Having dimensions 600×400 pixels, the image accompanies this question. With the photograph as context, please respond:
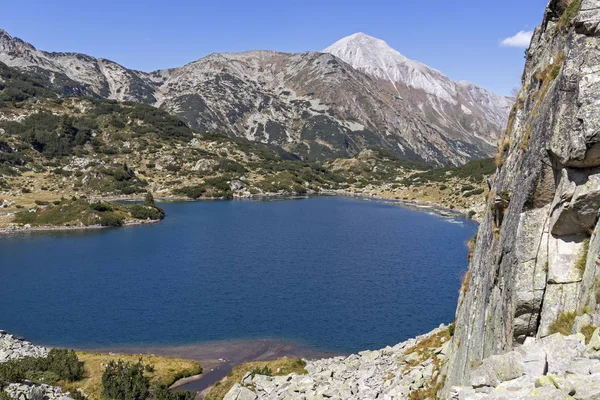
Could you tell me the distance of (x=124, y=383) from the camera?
121 feet

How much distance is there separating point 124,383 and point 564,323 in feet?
116

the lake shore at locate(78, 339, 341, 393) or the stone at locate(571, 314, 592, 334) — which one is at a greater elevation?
the stone at locate(571, 314, 592, 334)

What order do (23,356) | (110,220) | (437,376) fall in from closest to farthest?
(437,376) → (23,356) → (110,220)

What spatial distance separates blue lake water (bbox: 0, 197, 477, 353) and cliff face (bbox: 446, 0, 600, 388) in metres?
37.1

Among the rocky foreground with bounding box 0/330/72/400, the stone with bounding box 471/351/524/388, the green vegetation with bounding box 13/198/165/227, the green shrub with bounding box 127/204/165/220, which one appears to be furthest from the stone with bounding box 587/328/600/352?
the green shrub with bounding box 127/204/165/220

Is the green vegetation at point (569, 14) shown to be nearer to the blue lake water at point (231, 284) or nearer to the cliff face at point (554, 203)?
the cliff face at point (554, 203)

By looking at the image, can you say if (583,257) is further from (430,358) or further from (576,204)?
(430,358)

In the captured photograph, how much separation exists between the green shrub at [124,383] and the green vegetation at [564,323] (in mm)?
34604

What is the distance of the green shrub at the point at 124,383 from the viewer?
36406mm

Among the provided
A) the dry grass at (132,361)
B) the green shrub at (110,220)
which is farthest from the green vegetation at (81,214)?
the dry grass at (132,361)

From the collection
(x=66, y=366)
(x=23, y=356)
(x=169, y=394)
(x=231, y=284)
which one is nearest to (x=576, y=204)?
(x=169, y=394)

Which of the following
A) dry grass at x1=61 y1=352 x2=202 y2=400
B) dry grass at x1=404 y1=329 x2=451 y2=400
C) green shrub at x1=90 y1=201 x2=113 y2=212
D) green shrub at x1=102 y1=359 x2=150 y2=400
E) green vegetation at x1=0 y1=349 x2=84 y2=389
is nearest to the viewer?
dry grass at x1=404 y1=329 x2=451 y2=400

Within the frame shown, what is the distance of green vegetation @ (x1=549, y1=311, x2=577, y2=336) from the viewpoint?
1130cm

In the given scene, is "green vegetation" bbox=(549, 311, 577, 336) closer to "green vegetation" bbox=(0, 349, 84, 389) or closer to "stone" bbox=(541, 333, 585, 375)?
"stone" bbox=(541, 333, 585, 375)
